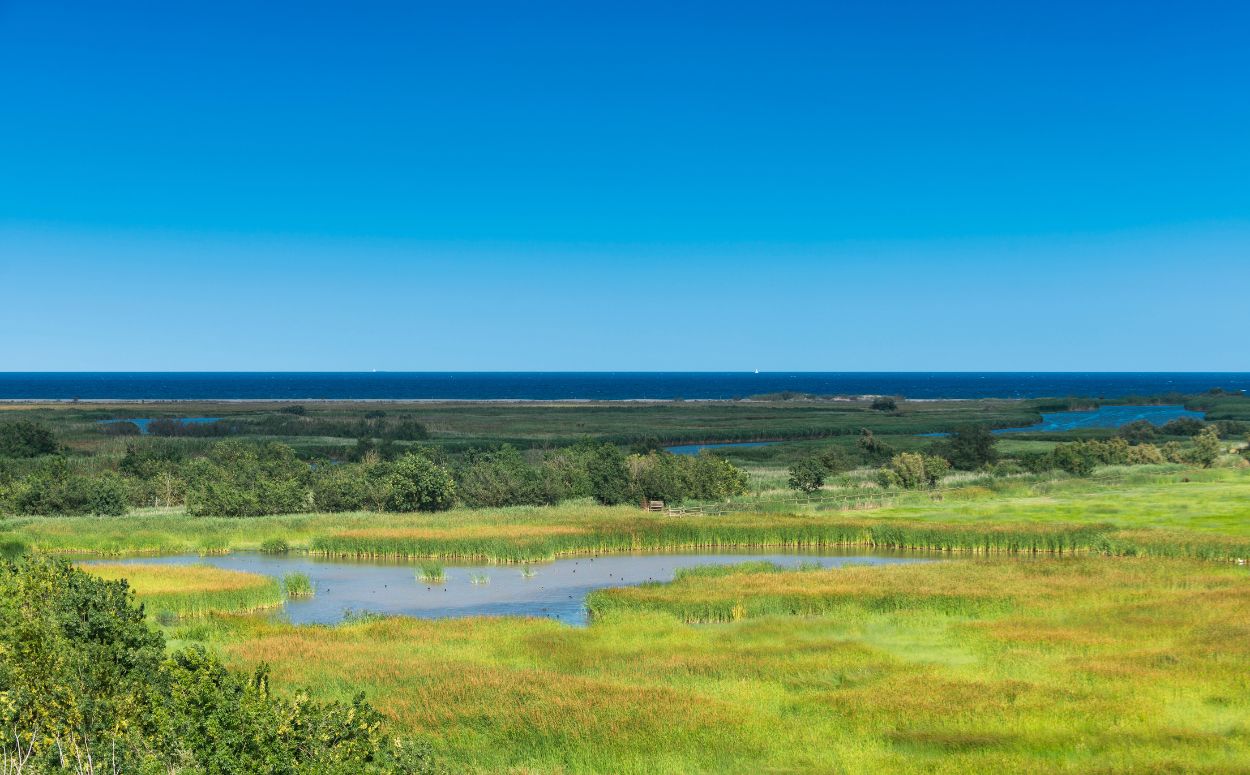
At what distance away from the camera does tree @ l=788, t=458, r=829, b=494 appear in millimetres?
73625

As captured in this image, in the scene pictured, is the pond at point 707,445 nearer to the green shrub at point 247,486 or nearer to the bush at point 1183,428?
the bush at point 1183,428

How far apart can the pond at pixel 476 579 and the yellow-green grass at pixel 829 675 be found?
3237 mm

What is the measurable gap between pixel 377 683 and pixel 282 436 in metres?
102

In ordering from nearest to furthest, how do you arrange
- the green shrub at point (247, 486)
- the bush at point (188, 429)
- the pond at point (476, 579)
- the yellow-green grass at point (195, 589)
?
1. the yellow-green grass at point (195, 589)
2. the pond at point (476, 579)
3. the green shrub at point (247, 486)
4. the bush at point (188, 429)

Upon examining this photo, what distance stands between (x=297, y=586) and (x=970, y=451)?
214 ft

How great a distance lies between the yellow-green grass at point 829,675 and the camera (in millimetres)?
20688

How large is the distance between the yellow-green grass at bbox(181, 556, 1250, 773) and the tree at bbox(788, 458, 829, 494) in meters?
33.9

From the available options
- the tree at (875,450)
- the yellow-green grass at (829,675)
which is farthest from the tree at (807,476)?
the yellow-green grass at (829,675)

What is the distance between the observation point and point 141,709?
626 inches

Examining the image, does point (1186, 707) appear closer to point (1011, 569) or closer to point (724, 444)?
point (1011, 569)

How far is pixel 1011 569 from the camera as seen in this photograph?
42031mm

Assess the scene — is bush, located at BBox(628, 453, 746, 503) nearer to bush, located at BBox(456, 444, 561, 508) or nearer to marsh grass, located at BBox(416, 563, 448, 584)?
bush, located at BBox(456, 444, 561, 508)

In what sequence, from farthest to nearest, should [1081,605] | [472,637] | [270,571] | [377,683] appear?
1. [270,571]
2. [1081,605]
3. [472,637]
4. [377,683]

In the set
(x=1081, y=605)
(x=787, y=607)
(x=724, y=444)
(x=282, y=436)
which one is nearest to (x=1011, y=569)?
(x=1081, y=605)
